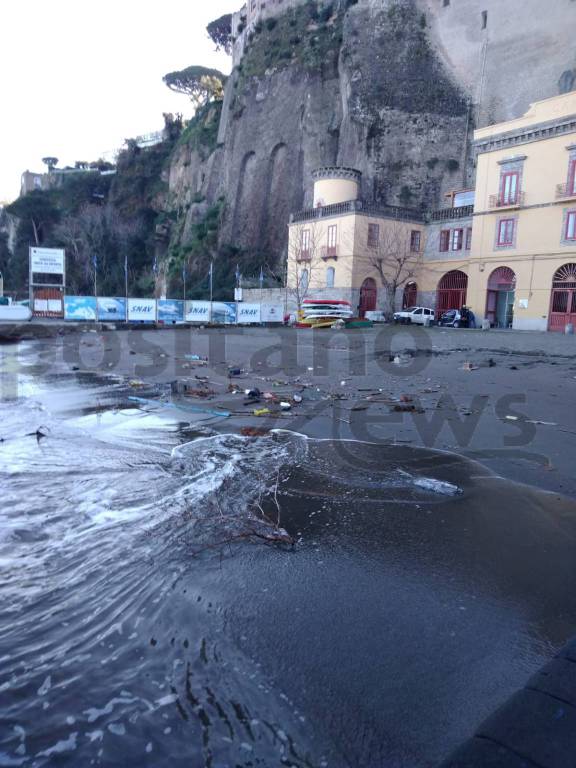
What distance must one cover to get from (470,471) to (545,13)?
160 ft

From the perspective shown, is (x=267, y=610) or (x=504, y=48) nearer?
(x=267, y=610)

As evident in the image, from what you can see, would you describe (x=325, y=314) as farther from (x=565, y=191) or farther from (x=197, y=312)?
(x=565, y=191)

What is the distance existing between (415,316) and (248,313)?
11.3 meters

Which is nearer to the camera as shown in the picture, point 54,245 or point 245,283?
point 245,283

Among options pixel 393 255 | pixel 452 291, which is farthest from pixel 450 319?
pixel 393 255

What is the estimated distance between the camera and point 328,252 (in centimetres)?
3872

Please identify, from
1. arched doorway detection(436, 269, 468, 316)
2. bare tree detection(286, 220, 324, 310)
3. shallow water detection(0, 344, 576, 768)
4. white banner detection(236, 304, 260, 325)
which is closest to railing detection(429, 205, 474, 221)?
Answer: arched doorway detection(436, 269, 468, 316)

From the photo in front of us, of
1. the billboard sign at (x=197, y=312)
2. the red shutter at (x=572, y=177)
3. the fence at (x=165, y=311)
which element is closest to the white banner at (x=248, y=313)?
the fence at (x=165, y=311)

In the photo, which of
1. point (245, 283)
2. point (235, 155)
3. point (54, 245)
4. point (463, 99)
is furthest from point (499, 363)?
point (54, 245)

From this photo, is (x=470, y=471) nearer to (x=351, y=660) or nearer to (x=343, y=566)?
(x=343, y=566)

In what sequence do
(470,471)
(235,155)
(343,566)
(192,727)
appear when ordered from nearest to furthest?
(192,727) < (343,566) < (470,471) < (235,155)

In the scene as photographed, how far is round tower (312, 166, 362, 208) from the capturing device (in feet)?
136

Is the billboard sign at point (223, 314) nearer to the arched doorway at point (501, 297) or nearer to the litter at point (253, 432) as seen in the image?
the arched doorway at point (501, 297)

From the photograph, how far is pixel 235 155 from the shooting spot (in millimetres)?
56312
